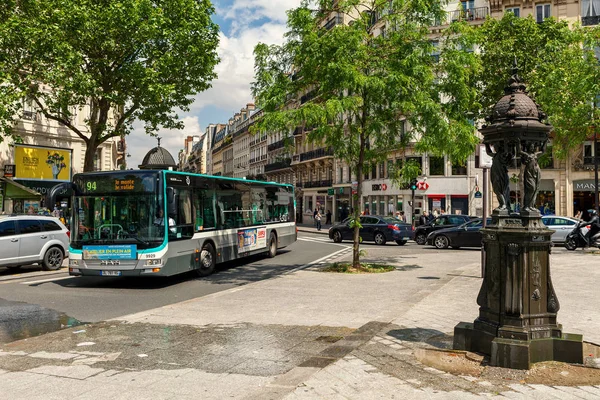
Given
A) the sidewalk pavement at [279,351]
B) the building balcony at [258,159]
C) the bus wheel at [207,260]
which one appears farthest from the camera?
the building balcony at [258,159]

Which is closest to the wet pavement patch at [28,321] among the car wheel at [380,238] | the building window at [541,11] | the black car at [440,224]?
the car wheel at [380,238]

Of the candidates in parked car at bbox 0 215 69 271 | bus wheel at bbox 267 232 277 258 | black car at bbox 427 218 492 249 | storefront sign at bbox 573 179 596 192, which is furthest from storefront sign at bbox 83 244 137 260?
storefront sign at bbox 573 179 596 192

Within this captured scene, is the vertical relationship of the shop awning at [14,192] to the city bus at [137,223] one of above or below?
above

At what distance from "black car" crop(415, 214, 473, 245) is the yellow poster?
21.5m

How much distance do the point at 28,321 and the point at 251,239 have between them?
9766 mm

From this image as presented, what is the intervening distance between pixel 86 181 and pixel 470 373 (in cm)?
1032

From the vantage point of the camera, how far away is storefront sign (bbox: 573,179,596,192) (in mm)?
39744

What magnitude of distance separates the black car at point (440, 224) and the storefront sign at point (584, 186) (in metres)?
17.8

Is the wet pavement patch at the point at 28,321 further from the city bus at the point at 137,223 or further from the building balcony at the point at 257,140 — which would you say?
the building balcony at the point at 257,140

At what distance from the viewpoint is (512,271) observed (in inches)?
226

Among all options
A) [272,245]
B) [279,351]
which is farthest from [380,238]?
[279,351]

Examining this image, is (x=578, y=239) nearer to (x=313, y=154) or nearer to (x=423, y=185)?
(x=423, y=185)

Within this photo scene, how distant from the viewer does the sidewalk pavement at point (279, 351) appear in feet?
16.0

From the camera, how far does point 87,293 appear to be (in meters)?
→ 11.7
